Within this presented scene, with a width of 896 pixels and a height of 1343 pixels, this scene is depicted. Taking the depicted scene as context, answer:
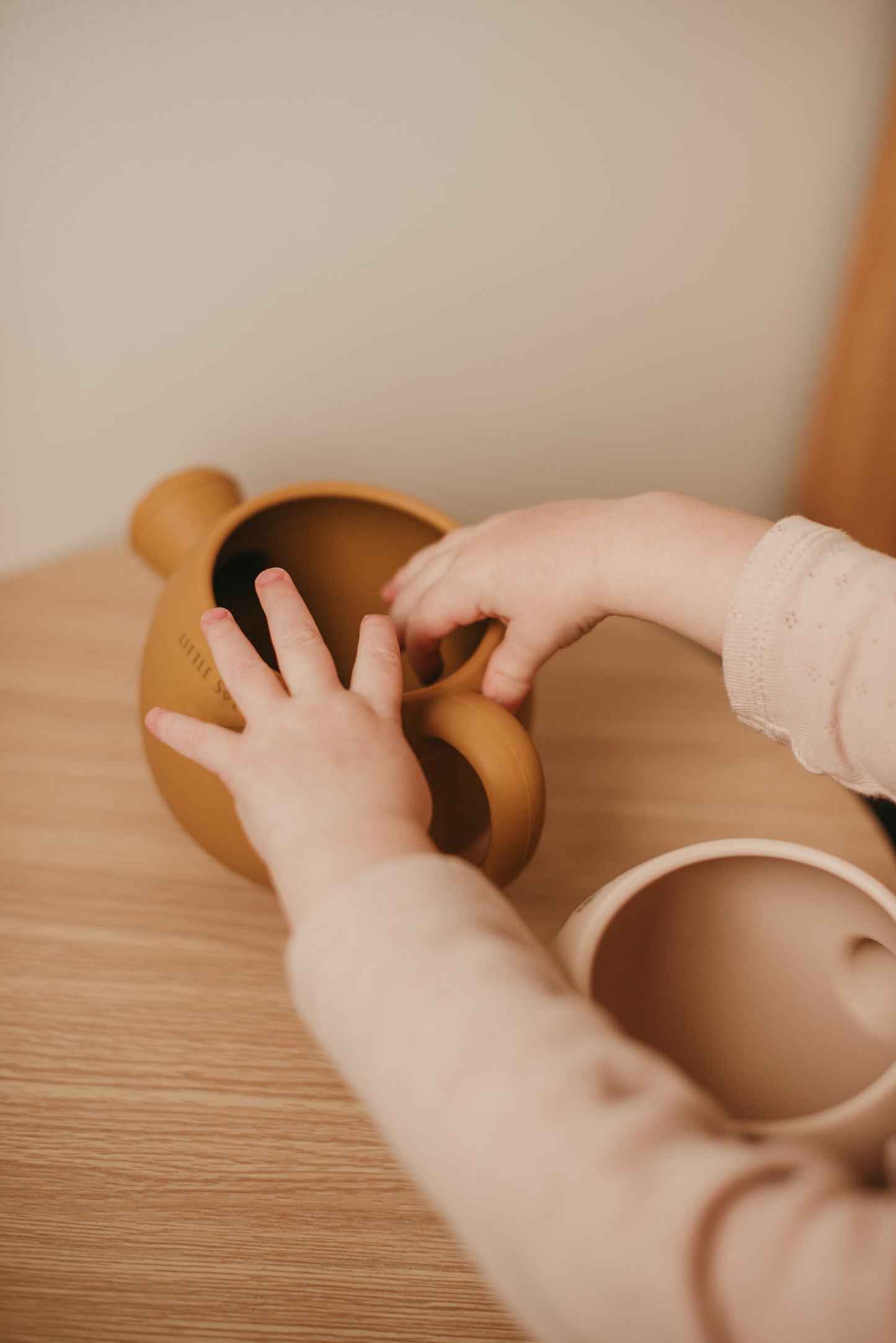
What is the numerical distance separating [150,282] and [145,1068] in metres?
0.51

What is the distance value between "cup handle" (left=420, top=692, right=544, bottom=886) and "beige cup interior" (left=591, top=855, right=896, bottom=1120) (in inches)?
2.2

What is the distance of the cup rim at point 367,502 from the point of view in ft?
1.23

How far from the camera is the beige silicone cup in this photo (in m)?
0.30

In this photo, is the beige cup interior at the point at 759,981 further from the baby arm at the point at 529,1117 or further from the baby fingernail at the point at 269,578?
the baby fingernail at the point at 269,578

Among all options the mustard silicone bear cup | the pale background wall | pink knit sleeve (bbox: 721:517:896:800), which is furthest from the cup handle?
the pale background wall

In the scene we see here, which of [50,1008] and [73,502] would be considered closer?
[50,1008]

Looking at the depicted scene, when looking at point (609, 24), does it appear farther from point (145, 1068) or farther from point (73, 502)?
point (145, 1068)

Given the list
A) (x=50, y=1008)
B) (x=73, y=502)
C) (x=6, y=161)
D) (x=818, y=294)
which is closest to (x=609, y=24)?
(x=818, y=294)

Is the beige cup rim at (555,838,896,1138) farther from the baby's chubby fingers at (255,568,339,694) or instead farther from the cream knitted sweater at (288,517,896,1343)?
the baby's chubby fingers at (255,568,339,694)

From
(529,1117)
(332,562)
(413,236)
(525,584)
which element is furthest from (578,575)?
(413,236)

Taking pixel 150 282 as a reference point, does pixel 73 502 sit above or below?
below

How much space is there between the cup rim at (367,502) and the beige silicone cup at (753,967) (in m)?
0.11

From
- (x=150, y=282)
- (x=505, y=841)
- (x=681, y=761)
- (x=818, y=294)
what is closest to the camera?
(x=505, y=841)

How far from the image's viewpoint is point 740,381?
0.81 meters
